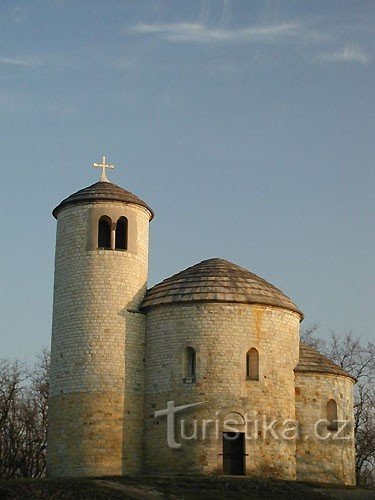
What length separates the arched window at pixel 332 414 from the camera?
38.8m

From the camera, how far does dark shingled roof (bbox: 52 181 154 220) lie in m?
39.3

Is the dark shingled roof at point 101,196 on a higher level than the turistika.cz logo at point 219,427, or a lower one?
higher

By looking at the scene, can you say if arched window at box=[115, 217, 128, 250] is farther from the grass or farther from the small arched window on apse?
the grass

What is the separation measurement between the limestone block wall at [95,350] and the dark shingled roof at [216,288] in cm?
128

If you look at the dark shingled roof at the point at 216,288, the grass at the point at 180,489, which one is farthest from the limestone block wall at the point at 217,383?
the grass at the point at 180,489

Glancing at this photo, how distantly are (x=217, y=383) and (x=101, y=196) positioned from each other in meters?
9.30

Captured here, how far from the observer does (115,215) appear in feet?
129

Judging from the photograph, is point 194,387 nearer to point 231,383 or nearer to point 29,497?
point 231,383

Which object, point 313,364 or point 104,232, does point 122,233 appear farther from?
point 313,364

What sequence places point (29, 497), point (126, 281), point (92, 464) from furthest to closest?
point (126, 281) < point (92, 464) < point (29, 497)

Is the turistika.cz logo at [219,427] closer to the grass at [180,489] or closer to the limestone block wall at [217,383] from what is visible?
the limestone block wall at [217,383]

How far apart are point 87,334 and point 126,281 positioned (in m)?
2.80

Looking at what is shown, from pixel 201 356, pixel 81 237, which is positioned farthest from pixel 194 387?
pixel 81 237

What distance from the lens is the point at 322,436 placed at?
38250mm
